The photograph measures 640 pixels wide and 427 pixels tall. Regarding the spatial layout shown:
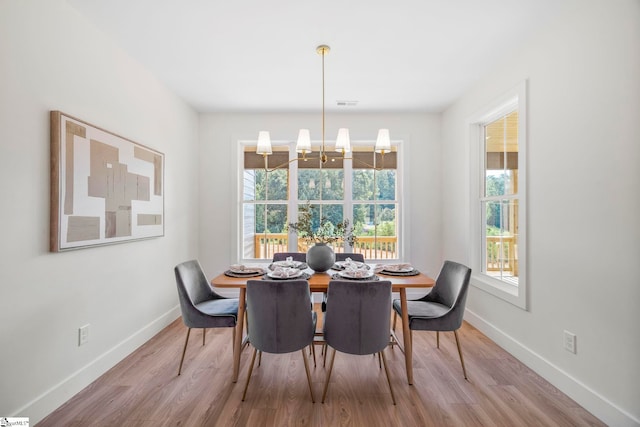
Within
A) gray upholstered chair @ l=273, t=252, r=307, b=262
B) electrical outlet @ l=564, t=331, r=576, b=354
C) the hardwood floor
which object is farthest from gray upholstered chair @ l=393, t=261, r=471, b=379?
gray upholstered chair @ l=273, t=252, r=307, b=262

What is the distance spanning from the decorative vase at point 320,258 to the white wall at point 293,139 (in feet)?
6.31

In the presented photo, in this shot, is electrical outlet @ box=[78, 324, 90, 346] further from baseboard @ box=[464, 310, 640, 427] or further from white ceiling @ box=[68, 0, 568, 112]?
baseboard @ box=[464, 310, 640, 427]

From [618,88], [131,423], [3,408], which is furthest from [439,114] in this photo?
[3,408]

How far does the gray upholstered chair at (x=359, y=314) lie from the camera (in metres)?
1.91

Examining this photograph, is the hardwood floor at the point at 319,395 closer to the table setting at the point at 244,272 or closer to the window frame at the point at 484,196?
the window frame at the point at 484,196

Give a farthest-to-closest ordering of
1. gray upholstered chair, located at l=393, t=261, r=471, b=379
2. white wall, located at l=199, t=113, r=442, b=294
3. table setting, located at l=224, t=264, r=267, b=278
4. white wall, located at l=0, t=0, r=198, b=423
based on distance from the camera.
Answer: white wall, located at l=199, t=113, r=442, b=294 < table setting, located at l=224, t=264, r=267, b=278 < gray upholstered chair, located at l=393, t=261, r=471, b=379 < white wall, located at l=0, t=0, r=198, b=423

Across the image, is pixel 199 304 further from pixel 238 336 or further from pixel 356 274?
pixel 356 274

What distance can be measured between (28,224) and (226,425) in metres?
1.65

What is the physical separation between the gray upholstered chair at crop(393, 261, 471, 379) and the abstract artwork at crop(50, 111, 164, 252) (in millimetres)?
2373

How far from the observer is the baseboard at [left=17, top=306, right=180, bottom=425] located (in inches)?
71.0

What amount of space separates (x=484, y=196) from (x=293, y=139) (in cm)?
246

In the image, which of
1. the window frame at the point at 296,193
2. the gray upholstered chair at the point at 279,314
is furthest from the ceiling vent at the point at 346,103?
the gray upholstered chair at the point at 279,314

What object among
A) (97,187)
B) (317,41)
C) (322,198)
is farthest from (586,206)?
(97,187)

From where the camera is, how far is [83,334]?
85.7 inches
